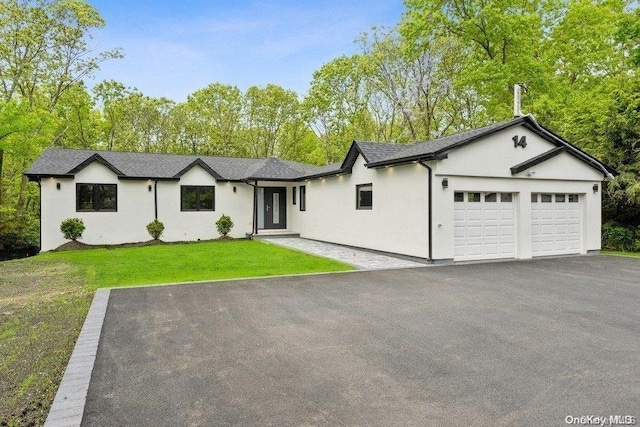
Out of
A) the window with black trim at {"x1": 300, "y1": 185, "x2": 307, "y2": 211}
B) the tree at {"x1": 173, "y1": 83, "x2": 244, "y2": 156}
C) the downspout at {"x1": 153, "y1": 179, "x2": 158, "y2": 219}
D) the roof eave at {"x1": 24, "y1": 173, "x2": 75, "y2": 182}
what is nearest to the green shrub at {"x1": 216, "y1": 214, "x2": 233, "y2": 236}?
the downspout at {"x1": 153, "y1": 179, "x2": 158, "y2": 219}

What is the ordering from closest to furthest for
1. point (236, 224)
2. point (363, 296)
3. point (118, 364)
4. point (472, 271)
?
point (118, 364) → point (363, 296) → point (472, 271) → point (236, 224)

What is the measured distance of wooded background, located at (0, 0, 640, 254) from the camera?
16.0 m

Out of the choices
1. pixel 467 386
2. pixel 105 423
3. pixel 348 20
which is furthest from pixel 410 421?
pixel 348 20

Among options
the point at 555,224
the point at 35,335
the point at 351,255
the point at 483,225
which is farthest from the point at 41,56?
the point at 555,224

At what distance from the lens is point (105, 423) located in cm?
305

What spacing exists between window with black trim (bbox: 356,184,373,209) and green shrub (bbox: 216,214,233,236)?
273 inches

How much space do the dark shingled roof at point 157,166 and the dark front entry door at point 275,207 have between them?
3.66 feet

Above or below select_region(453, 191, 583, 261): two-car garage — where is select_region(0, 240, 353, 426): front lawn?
below

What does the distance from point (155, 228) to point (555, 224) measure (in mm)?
15534

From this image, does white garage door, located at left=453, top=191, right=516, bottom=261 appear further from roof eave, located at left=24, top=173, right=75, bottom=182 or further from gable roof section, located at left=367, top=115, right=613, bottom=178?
roof eave, located at left=24, top=173, right=75, bottom=182

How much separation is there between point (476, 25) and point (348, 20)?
7444 millimetres

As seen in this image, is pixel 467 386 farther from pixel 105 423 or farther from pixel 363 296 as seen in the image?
pixel 363 296

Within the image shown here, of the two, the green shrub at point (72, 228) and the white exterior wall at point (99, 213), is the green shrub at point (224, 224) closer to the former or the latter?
the white exterior wall at point (99, 213)

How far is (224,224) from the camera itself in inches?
727
